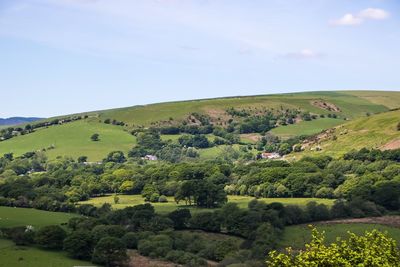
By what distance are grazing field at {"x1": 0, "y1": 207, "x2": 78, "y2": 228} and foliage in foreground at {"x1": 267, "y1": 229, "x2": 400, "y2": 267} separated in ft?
285

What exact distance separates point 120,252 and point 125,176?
293ft

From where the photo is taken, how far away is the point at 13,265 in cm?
8144

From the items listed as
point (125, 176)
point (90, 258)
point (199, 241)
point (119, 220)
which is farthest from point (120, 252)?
point (125, 176)

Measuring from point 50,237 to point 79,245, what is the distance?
23.0ft

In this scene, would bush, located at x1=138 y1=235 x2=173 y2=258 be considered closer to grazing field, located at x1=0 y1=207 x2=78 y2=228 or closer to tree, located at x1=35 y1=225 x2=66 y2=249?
tree, located at x1=35 y1=225 x2=66 y2=249

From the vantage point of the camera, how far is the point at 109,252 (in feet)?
293

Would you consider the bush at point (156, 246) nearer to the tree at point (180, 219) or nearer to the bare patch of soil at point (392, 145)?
the tree at point (180, 219)

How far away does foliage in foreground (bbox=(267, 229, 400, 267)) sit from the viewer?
31.8 metres

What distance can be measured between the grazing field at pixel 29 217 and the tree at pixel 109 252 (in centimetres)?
2565

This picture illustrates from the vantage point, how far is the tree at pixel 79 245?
92.4 m

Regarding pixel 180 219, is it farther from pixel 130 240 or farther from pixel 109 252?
pixel 109 252

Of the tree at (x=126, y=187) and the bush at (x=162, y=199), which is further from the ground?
the tree at (x=126, y=187)

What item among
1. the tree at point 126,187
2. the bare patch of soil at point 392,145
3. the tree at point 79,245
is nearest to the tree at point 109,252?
the tree at point 79,245

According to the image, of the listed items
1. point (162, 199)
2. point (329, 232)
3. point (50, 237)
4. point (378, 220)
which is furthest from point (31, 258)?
point (378, 220)
